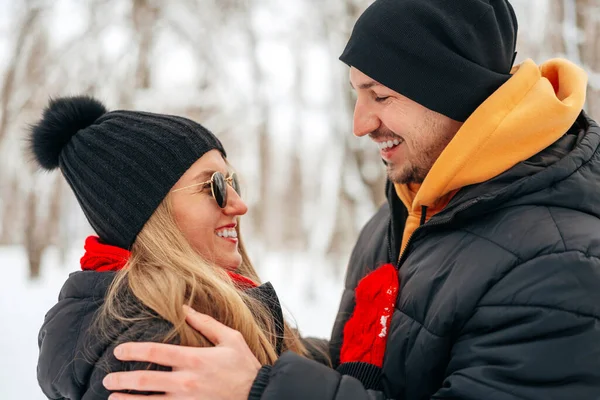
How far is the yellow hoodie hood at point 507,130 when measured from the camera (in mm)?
1503

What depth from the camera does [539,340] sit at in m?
1.25

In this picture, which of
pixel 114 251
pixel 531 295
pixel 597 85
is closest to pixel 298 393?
pixel 531 295

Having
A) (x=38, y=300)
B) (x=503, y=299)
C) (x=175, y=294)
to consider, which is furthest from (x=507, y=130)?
(x=38, y=300)

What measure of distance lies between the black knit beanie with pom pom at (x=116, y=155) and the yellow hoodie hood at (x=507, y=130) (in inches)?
30.1

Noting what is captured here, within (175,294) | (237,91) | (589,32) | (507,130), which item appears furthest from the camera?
(237,91)

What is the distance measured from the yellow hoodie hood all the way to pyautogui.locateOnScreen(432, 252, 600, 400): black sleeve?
0.33 m

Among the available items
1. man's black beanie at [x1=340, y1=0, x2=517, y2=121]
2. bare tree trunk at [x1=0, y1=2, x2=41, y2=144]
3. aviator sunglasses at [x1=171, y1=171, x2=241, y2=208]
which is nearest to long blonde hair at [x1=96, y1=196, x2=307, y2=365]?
aviator sunglasses at [x1=171, y1=171, x2=241, y2=208]

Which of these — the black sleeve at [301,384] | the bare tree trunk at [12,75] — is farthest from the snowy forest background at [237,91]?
the black sleeve at [301,384]

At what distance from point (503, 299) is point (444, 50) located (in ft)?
2.58

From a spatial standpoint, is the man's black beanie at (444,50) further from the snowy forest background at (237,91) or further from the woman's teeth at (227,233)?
the snowy forest background at (237,91)

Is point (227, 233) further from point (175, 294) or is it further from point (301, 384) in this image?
point (301, 384)

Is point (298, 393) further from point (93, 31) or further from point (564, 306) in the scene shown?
point (93, 31)

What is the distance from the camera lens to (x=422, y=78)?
5.59 feet

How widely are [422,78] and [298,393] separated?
1025 millimetres
